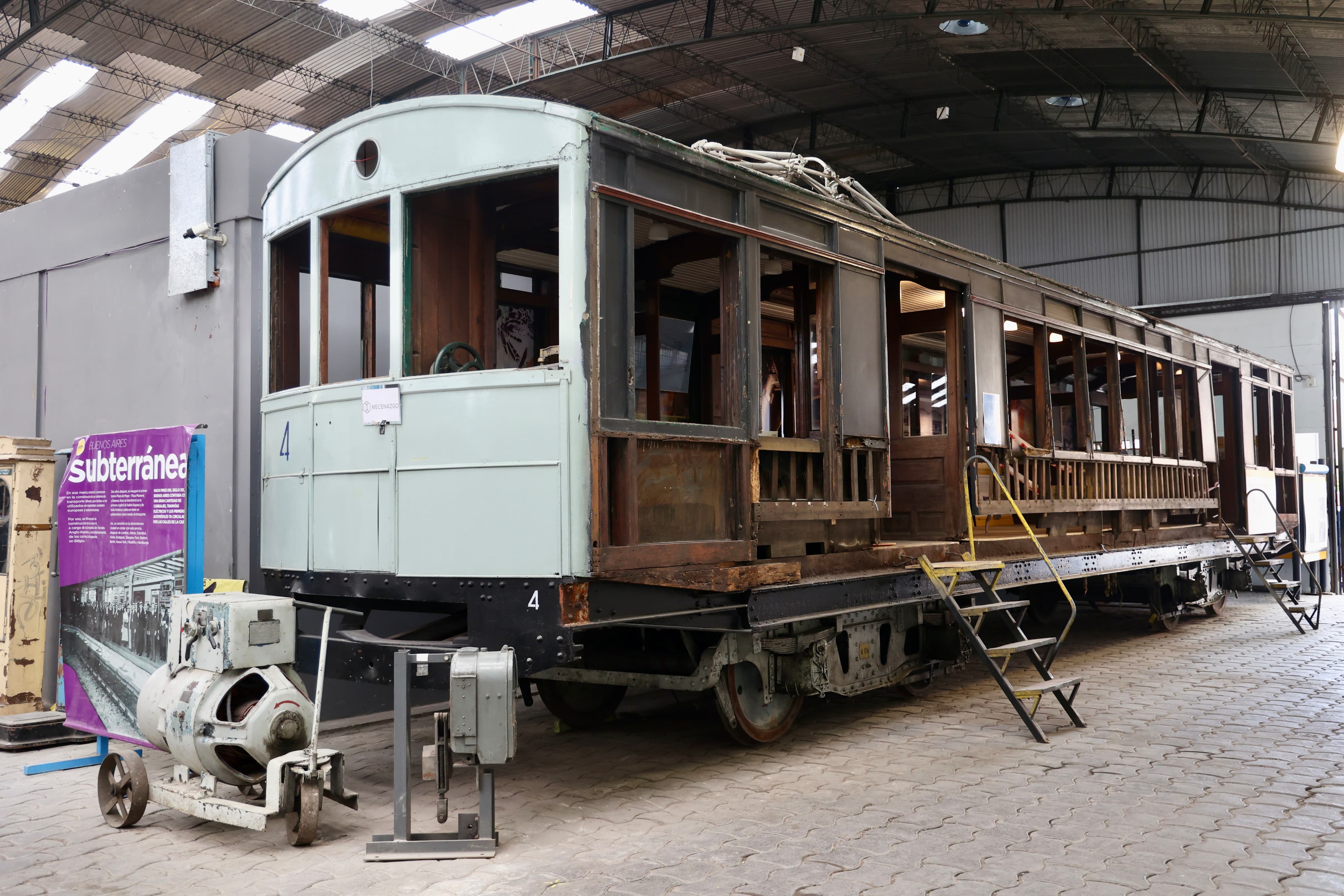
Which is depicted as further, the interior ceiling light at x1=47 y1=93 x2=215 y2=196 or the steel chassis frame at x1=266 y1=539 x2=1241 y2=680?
the interior ceiling light at x1=47 y1=93 x2=215 y2=196

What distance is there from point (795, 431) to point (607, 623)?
7.22 feet

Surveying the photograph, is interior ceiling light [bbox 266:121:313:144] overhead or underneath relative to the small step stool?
overhead

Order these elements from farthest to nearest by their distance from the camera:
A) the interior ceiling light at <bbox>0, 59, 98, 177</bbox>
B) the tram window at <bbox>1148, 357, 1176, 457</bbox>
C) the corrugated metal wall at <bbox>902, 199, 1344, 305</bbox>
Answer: the corrugated metal wall at <bbox>902, 199, 1344, 305</bbox>, the interior ceiling light at <bbox>0, 59, 98, 177</bbox>, the tram window at <bbox>1148, 357, 1176, 457</bbox>

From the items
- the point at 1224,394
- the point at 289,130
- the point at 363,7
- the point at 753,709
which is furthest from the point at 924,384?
the point at 289,130

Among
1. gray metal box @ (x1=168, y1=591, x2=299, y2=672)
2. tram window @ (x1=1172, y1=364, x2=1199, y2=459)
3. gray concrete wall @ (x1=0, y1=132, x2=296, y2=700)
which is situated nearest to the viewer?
gray metal box @ (x1=168, y1=591, x2=299, y2=672)

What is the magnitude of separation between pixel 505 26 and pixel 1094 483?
1251 centimetres

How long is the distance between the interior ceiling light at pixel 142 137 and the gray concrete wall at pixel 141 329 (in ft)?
41.0

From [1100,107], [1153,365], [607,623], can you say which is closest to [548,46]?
[1100,107]

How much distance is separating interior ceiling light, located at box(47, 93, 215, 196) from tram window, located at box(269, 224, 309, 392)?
1513 cm

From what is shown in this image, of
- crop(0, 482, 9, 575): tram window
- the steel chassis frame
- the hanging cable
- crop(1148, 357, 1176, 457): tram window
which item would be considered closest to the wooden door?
the hanging cable

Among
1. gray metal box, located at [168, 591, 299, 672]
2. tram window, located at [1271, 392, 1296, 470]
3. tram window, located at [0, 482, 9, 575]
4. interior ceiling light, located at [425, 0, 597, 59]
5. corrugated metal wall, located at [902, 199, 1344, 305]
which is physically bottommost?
gray metal box, located at [168, 591, 299, 672]

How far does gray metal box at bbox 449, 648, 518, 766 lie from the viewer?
13.3 feet

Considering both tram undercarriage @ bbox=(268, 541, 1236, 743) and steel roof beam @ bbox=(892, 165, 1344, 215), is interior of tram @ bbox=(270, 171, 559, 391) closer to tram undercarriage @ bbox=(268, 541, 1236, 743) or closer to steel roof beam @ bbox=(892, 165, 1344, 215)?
tram undercarriage @ bbox=(268, 541, 1236, 743)

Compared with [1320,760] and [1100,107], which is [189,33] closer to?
[1100,107]
